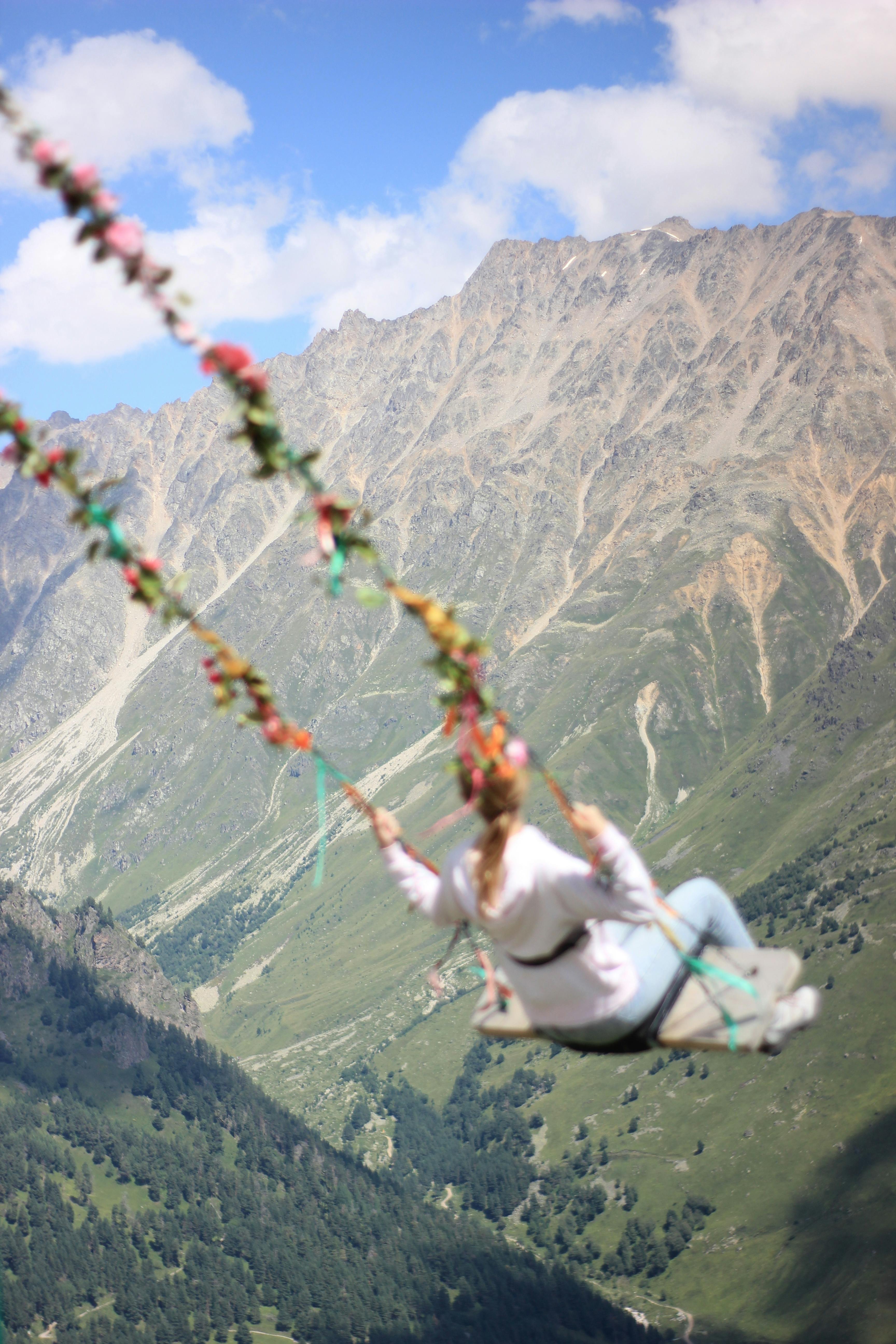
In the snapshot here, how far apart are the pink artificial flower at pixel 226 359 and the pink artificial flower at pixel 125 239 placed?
0.84 m

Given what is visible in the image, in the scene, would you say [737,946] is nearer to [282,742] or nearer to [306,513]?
[282,742]

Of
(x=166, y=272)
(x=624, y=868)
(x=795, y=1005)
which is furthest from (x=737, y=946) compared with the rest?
(x=166, y=272)

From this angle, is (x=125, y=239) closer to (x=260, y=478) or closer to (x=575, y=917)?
(x=260, y=478)

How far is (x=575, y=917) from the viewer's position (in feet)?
37.7

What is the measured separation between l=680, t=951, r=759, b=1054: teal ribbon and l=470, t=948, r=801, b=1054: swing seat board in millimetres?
45

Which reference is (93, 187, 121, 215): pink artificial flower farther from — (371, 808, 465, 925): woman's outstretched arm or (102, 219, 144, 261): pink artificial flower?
(371, 808, 465, 925): woman's outstretched arm

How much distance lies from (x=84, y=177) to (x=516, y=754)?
600 cm

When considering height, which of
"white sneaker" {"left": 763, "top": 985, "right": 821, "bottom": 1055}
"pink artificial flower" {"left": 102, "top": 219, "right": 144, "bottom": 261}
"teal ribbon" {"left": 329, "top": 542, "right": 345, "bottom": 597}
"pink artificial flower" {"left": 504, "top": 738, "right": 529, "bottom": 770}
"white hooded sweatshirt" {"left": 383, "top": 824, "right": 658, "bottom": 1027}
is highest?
"pink artificial flower" {"left": 102, "top": 219, "right": 144, "bottom": 261}

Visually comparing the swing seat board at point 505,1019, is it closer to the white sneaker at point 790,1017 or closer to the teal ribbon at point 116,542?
the white sneaker at point 790,1017

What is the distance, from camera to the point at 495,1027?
14727 millimetres

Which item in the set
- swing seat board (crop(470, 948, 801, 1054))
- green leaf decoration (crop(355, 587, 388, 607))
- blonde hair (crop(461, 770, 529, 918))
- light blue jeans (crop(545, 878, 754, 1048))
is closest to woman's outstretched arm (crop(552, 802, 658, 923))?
blonde hair (crop(461, 770, 529, 918))

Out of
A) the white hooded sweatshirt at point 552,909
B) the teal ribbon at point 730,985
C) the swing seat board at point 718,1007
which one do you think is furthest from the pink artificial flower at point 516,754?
the swing seat board at point 718,1007

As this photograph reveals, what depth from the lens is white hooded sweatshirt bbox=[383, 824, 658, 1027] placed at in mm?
10688

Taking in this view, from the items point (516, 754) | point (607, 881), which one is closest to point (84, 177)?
point (516, 754)
